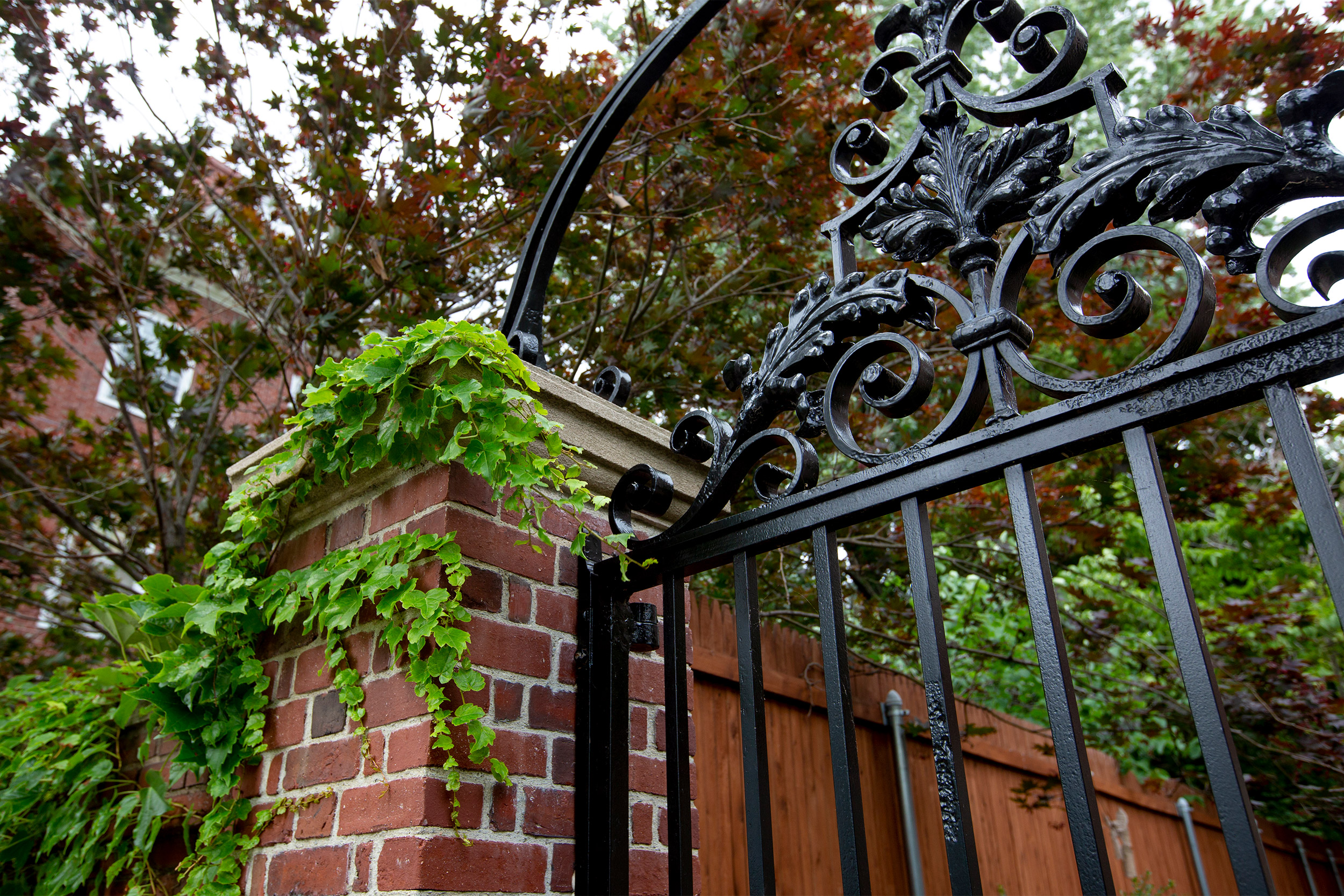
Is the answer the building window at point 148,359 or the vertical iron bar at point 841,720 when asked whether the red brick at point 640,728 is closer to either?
the vertical iron bar at point 841,720

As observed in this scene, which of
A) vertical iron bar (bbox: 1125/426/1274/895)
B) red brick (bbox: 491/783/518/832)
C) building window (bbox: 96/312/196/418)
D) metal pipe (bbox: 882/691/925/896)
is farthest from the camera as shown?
building window (bbox: 96/312/196/418)

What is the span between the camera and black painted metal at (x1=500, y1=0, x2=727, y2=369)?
6.98 ft

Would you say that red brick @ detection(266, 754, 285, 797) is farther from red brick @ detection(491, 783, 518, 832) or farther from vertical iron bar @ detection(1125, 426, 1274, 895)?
vertical iron bar @ detection(1125, 426, 1274, 895)

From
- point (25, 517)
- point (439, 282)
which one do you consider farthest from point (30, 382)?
point (439, 282)

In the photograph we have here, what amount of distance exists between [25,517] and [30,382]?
2.43ft

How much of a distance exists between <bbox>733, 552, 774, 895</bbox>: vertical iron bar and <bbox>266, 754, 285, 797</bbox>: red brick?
1011mm

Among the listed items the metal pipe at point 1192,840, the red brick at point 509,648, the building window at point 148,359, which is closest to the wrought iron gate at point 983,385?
the red brick at point 509,648

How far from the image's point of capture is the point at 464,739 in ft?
5.06

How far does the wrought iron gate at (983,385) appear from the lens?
1118 mm

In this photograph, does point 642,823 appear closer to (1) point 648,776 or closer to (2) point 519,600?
(1) point 648,776

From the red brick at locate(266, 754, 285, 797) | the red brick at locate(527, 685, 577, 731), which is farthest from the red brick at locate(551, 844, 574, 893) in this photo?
the red brick at locate(266, 754, 285, 797)

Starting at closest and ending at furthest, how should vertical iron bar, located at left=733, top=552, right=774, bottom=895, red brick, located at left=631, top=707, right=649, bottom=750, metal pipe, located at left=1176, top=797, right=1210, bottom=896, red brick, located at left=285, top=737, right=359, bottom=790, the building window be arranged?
vertical iron bar, located at left=733, top=552, right=774, bottom=895
red brick, located at left=285, top=737, right=359, bottom=790
red brick, located at left=631, top=707, right=649, bottom=750
the building window
metal pipe, located at left=1176, top=797, right=1210, bottom=896

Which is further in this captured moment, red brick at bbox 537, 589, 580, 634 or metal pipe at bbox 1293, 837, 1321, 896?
metal pipe at bbox 1293, 837, 1321, 896

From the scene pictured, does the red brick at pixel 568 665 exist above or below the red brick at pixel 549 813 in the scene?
above
